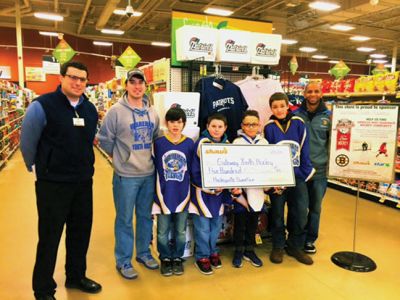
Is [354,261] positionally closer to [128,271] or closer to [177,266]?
[177,266]

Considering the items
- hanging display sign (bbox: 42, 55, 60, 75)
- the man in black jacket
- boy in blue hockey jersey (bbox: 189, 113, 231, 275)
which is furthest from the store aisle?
hanging display sign (bbox: 42, 55, 60, 75)

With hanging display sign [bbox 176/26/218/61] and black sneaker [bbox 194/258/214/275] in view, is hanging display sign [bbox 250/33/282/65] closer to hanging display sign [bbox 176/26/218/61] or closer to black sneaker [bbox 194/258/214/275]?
hanging display sign [bbox 176/26/218/61]

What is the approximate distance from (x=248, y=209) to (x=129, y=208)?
114 centimetres

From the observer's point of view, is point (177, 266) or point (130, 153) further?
point (177, 266)

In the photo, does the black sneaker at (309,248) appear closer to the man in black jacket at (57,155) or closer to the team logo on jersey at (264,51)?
the team logo on jersey at (264,51)

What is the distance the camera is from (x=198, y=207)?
3.24m

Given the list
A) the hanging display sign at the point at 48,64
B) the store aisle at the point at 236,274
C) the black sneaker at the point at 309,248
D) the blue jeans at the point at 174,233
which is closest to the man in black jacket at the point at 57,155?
the store aisle at the point at 236,274

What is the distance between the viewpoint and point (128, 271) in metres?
3.23

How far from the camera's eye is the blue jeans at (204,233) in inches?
130

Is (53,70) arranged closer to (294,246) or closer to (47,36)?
(47,36)

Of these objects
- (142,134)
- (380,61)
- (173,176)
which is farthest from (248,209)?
(380,61)

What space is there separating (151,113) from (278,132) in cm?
129

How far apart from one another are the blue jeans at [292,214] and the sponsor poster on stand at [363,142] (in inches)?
16.4

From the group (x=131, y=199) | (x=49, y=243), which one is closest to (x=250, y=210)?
(x=131, y=199)
